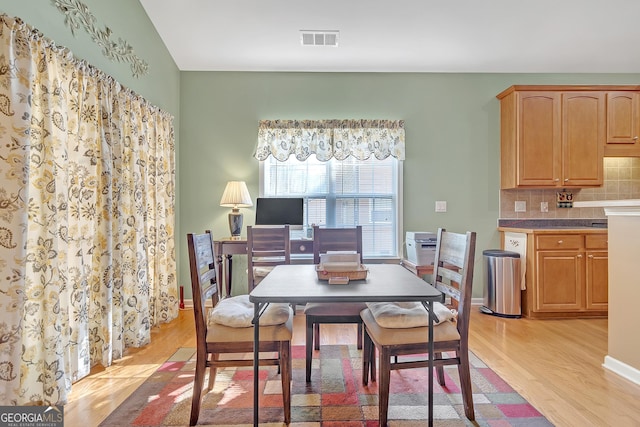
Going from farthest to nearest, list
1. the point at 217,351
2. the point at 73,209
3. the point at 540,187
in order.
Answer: the point at 540,187, the point at 73,209, the point at 217,351

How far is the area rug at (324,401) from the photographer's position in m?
1.79

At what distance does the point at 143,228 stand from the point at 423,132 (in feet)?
9.98

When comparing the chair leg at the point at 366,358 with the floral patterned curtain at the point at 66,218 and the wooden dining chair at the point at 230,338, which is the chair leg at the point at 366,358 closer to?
the wooden dining chair at the point at 230,338

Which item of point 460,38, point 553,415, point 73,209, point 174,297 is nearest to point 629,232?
point 553,415

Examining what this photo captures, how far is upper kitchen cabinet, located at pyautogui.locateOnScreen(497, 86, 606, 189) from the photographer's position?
368 cm

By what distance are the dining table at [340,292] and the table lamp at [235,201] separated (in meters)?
1.87

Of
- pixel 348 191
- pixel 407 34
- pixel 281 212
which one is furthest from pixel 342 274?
pixel 407 34

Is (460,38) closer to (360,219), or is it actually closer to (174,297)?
(360,219)

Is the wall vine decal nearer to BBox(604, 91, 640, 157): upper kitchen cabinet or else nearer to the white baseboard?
the white baseboard

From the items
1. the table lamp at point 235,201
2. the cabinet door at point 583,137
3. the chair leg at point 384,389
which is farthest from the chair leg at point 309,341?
the cabinet door at point 583,137

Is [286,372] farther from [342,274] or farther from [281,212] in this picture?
[281,212]

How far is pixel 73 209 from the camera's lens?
2.18m

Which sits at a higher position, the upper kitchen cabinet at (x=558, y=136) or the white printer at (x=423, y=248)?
the upper kitchen cabinet at (x=558, y=136)

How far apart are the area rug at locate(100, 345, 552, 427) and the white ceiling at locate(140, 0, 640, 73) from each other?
114 inches
